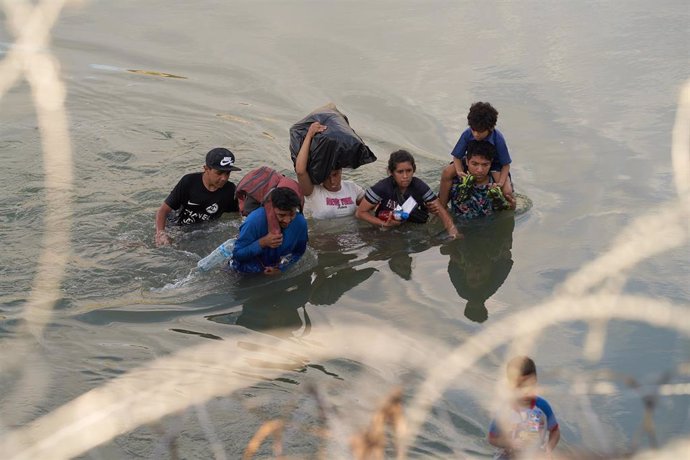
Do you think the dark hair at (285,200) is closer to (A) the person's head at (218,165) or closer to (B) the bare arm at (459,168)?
(A) the person's head at (218,165)

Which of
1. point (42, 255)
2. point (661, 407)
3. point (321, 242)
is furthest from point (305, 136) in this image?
point (661, 407)

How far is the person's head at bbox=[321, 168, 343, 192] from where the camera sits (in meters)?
8.96

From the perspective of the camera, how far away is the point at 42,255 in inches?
347

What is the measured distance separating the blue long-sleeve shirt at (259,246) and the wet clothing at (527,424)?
310 centimetres

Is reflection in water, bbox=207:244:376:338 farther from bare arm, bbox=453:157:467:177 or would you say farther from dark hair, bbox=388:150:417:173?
bare arm, bbox=453:157:467:177

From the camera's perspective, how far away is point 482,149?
8.84 m

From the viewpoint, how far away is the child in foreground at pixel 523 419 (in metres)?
5.01

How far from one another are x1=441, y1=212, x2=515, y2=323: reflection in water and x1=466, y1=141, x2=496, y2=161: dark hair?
767 mm

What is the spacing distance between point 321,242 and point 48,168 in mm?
3715

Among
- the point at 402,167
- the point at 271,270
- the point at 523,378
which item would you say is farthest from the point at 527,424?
the point at 402,167

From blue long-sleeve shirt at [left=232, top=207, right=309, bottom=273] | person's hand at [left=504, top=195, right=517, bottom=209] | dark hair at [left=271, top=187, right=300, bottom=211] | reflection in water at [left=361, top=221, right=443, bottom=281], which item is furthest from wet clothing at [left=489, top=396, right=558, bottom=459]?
person's hand at [left=504, top=195, right=517, bottom=209]

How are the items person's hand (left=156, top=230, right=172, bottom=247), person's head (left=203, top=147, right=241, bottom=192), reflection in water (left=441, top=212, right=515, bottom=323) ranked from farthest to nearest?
person's hand (left=156, top=230, right=172, bottom=247), person's head (left=203, top=147, right=241, bottom=192), reflection in water (left=441, top=212, right=515, bottom=323)

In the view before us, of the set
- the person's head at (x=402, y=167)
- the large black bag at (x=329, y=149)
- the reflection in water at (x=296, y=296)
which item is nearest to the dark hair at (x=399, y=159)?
the person's head at (x=402, y=167)

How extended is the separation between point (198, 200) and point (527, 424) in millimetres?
4347
